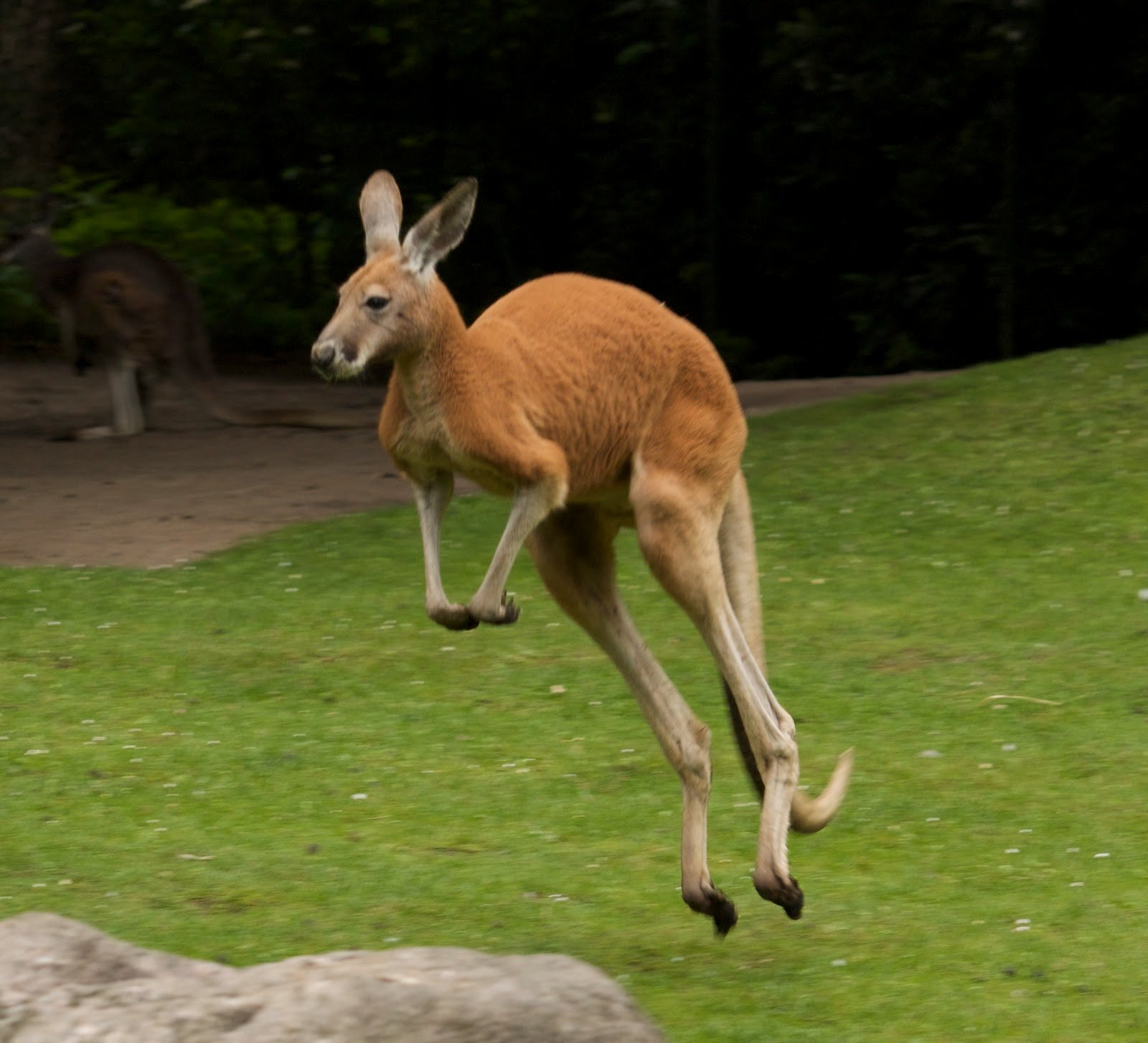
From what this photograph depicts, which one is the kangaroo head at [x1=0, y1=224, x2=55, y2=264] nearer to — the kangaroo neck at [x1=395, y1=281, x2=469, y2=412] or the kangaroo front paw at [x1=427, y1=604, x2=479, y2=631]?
the kangaroo neck at [x1=395, y1=281, x2=469, y2=412]

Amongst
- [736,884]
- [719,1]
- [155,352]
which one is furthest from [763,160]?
[736,884]

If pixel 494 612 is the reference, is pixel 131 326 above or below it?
below

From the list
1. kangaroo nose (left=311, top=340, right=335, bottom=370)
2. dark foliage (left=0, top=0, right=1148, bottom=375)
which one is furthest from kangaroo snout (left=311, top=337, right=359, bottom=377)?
dark foliage (left=0, top=0, right=1148, bottom=375)

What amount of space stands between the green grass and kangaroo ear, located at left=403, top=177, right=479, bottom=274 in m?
1.50

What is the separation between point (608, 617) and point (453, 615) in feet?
2.22

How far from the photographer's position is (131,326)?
10.4 meters

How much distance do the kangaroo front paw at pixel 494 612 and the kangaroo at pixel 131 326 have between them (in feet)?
23.8

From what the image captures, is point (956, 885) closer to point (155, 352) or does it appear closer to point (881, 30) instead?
point (155, 352)

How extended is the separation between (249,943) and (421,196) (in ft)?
33.6

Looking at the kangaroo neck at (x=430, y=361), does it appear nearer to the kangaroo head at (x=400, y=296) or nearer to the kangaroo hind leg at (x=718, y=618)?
the kangaroo head at (x=400, y=296)

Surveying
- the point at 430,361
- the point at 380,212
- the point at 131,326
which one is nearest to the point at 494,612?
the point at 430,361

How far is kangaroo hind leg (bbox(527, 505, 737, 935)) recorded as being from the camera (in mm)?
4195

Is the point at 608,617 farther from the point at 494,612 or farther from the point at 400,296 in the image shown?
the point at 400,296

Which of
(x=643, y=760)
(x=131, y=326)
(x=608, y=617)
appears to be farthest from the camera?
(x=131, y=326)
